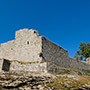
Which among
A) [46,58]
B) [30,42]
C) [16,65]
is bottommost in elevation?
[16,65]

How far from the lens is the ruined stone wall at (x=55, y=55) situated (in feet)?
70.0

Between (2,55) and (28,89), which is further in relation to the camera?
(2,55)

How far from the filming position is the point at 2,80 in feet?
26.4

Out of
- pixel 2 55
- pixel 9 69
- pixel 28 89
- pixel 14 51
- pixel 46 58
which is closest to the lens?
pixel 28 89

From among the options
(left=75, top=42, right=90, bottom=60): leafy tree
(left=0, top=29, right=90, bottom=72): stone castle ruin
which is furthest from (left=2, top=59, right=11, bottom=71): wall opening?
(left=75, top=42, right=90, bottom=60): leafy tree

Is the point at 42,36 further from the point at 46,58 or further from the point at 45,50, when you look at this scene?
the point at 46,58

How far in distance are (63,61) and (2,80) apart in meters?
18.9

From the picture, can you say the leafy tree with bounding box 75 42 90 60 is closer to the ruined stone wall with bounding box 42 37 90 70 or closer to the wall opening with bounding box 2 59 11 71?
the ruined stone wall with bounding box 42 37 90 70

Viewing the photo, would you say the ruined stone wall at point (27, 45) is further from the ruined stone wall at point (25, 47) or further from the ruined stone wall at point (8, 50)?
the ruined stone wall at point (8, 50)

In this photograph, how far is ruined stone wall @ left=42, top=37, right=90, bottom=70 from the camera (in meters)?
21.3

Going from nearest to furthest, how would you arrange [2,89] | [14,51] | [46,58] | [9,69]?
1. [2,89]
2. [9,69]
3. [46,58]
4. [14,51]

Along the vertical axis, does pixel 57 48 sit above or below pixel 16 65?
above

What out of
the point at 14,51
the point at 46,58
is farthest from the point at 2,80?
the point at 14,51

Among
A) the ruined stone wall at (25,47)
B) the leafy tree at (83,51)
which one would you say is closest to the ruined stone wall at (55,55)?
the ruined stone wall at (25,47)
